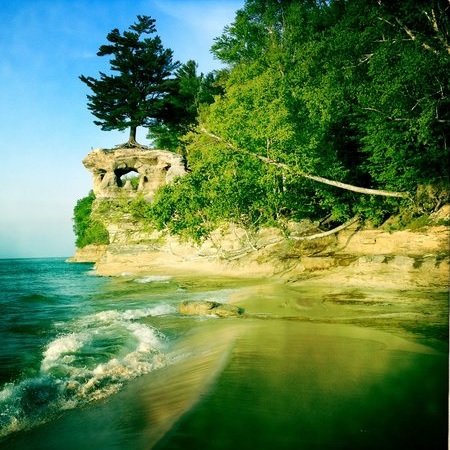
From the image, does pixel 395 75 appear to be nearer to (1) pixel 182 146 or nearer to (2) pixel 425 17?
(2) pixel 425 17

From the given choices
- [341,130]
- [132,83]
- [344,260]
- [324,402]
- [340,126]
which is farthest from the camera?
[132,83]

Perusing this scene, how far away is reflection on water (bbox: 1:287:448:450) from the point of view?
3.01 meters

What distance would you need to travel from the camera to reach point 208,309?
10.0m

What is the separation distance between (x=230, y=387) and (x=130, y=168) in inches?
1289

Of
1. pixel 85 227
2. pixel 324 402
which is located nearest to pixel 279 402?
pixel 324 402

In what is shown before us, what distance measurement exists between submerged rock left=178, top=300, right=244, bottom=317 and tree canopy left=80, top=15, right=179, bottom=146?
25609 millimetres

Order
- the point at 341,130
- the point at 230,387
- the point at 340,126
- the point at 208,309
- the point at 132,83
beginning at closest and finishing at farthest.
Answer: the point at 230,387 < the point at 208,309 < the point at 340,126 < the point at 341,130 < the point at 132,83

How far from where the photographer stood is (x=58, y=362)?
6.48 meters

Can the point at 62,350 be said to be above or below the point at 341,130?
below

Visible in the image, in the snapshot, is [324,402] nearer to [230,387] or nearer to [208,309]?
[230,387]

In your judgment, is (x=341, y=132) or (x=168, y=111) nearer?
(x=341, y=132)

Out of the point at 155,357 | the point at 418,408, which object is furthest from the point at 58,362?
the point at 418,408

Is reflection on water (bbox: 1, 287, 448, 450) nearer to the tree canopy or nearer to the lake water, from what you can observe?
the lake water

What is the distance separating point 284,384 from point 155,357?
3.14 m
